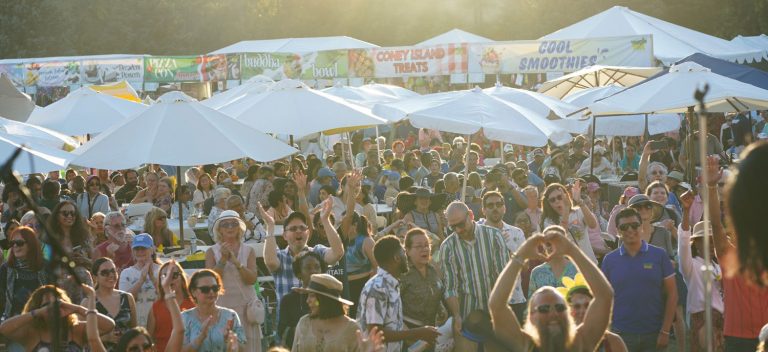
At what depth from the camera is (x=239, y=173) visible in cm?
2091

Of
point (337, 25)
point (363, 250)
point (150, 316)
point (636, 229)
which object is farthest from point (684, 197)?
point (337, 25)

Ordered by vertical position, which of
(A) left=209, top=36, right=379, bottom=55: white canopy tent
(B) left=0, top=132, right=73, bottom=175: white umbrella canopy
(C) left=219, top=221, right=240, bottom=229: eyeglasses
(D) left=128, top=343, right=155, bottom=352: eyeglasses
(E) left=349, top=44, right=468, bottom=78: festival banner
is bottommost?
(D) left=128, top=343, right=155, bottom=352: eyeglasses

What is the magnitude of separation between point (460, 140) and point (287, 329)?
13370 mm

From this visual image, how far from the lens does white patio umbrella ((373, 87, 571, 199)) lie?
1458 cm

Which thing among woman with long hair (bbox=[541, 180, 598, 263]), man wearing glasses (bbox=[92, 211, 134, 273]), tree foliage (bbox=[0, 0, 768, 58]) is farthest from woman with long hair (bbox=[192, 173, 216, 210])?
tree foliage (bbox=[0, 0, 768, 58])

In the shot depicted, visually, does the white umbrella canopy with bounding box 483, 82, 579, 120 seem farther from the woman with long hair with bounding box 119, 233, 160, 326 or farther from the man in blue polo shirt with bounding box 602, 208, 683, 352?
the woman with long hair with bounding box 119, 233, 160, 326

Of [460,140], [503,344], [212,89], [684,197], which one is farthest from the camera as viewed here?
[212,89]

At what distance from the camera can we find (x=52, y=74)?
1395 inches

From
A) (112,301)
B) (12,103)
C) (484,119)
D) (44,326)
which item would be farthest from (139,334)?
(12,103)

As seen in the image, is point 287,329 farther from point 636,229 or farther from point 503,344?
point 503,344

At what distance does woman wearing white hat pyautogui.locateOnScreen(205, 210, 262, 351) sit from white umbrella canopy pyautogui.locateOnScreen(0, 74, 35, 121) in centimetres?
1612

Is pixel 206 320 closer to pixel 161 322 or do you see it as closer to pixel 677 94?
pixel 161 322

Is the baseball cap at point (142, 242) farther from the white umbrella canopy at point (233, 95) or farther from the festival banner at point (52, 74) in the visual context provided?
the festival banner at point (52, 74)

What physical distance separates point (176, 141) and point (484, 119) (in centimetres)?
436
